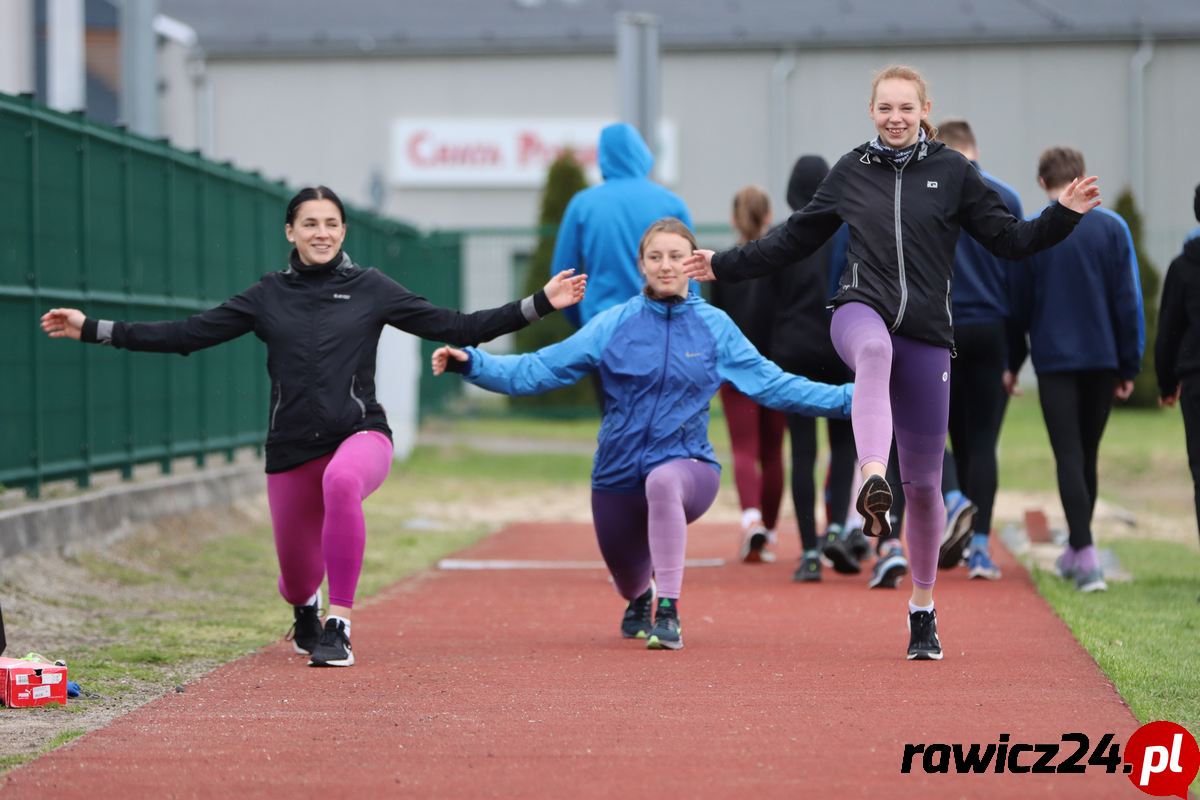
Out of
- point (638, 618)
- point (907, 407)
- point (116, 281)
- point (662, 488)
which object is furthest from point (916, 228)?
point (116, 281)

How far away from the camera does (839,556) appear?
9.91m

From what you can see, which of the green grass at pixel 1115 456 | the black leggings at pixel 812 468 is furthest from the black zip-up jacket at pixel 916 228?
the green grass at pixel 1115 456

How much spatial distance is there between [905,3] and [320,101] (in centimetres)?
1127

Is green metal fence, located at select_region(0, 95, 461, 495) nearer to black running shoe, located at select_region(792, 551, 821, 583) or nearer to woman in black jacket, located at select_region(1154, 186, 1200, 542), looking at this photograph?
black running shoe, located at select_region(792, 551, 821, 583)

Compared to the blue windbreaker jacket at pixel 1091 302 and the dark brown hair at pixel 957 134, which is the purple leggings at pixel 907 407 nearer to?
the blue windbreaker jacket at pixel 1091 302

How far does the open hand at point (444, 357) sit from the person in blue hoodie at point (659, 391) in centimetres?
17

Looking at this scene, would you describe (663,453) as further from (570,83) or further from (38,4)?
(570,83)

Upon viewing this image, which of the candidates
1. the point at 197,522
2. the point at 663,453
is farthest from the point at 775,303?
the point at 197,522

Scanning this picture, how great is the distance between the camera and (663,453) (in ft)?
24.3

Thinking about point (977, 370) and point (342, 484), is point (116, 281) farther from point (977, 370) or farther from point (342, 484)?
point (977, 370)

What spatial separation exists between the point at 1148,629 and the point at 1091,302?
2.08 meters

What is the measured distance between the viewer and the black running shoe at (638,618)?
25.5 ft

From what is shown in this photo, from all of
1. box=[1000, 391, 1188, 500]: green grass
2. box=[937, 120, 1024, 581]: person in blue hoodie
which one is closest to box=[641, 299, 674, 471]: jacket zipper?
box=[937, 120, 1024, 581]: person in blue hoodie

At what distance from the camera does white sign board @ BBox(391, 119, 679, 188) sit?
35688 millimetres
